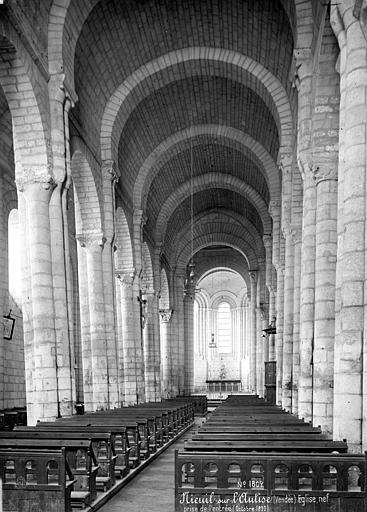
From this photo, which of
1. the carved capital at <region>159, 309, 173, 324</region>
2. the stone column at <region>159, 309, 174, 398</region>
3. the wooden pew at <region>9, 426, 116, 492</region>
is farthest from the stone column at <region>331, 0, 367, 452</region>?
the stone column at <region>159, 309, 174, 398</region>

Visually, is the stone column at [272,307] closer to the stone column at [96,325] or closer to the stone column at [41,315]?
the stone column at [96,325]

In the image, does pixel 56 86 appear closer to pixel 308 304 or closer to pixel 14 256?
pixel 308 304

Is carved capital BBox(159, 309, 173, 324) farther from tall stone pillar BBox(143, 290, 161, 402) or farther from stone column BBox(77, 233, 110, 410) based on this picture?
stone column BBox(77, 233, 110, 410)

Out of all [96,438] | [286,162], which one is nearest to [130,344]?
[286,162]

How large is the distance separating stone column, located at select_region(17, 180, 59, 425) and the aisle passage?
3.04m

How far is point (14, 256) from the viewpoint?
808 inches

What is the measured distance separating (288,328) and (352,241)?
31.9 feet

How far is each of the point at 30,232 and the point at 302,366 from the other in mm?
7164

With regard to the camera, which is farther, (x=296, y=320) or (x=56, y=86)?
(x=296, y=320)

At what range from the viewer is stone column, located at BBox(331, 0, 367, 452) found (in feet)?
25.3

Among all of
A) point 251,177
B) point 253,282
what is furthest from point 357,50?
point 253,282

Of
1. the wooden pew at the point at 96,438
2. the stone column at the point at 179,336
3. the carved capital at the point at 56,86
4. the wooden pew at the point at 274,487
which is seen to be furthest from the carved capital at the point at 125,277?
the wooden pew at the point at 274,487

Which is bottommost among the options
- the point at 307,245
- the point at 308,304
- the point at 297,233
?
the point at 308,304

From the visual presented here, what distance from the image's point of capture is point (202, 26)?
1862 centimetres
